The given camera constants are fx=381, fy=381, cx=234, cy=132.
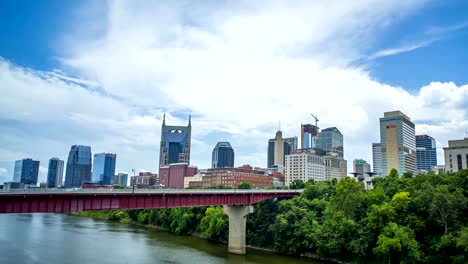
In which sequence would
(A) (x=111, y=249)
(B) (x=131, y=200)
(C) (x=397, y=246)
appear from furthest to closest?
(A) (x=111, y=249)
(B) (x=131, y=200)
(C) (x=397, y=246)

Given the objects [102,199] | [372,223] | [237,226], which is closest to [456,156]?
[372,223]

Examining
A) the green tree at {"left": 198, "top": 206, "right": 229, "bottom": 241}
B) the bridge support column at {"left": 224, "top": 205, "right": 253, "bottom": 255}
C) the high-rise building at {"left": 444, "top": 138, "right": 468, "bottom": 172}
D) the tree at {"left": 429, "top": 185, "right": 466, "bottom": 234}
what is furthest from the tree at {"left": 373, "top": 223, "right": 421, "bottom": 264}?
the high-rise building at {"left": 444, "top": 138, "right": 468, "bottom": 172}

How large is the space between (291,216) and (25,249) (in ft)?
148

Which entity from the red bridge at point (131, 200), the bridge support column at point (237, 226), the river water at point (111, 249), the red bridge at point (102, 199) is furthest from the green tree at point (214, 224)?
the red bridge at point (102, 199)

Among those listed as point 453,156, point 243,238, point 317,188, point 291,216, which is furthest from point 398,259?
point 453,156

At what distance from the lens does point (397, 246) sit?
1930 inches

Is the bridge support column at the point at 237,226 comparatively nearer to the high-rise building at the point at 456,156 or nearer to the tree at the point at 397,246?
the tree at the point at 397,246

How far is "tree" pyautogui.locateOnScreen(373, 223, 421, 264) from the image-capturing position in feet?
162

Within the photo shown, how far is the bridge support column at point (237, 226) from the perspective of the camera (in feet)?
225

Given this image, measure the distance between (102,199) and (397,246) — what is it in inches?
1524

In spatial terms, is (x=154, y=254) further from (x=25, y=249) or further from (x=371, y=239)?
(x=371, y=239)

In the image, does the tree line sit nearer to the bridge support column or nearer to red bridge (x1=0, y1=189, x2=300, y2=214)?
the bridge support column

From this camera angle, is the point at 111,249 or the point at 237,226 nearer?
the point at 111,249

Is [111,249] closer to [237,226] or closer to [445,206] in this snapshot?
[237,226]
